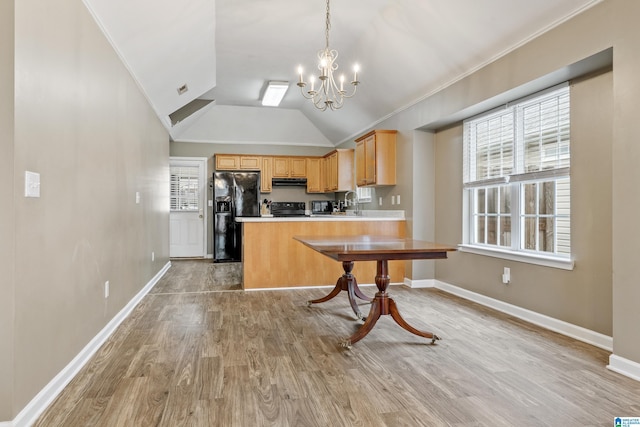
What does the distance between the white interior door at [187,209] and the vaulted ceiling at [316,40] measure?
4.50ft

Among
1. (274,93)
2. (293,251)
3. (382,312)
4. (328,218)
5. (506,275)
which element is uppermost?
(274,93)

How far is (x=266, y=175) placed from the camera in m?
8.20

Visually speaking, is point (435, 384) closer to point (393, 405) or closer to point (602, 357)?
point (393, 405)

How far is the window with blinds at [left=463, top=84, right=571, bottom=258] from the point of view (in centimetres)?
328

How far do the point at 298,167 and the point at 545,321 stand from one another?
5866 millimetres

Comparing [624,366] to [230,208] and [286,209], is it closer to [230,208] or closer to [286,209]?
[230,208]

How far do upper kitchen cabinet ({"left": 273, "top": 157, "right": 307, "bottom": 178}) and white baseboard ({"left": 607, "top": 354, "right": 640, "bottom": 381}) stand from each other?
6554 millimetres

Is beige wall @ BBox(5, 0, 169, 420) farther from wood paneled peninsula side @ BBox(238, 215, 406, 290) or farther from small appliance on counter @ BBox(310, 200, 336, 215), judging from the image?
small appliance on counter @ BBox(310, 200, 336, 215)

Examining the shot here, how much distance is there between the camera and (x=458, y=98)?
162 inches

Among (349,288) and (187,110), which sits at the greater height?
(187,110)

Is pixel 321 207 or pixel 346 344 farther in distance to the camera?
pixel 321 207

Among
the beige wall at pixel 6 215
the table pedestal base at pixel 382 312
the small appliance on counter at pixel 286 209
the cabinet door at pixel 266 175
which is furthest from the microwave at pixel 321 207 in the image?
the beige wall at pixel 6 215

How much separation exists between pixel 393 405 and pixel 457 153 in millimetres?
3378

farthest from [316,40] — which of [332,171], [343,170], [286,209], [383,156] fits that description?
[286,209]
